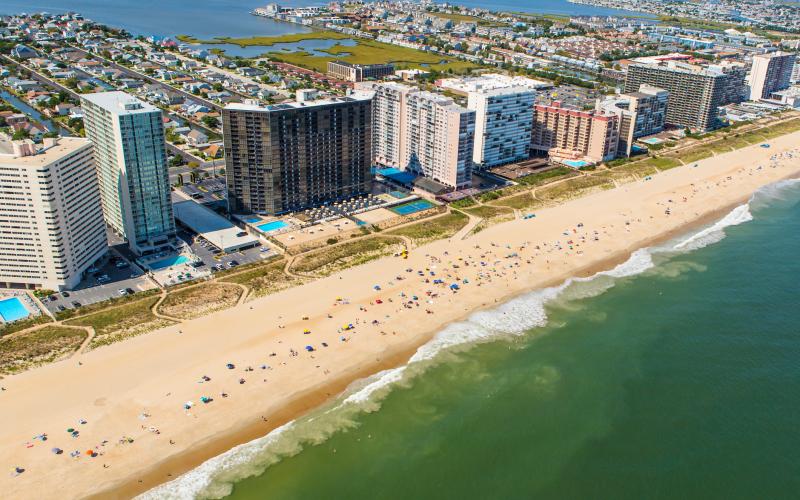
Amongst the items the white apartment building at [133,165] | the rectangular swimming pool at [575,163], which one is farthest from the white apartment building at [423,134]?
the white apartment building at [133,165]

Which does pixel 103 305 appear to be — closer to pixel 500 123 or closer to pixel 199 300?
pixel 199 300

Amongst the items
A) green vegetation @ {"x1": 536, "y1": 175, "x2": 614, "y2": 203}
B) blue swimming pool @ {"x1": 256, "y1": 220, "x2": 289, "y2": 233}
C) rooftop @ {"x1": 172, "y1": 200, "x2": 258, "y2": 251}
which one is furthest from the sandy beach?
blue swimming pool @ {"x1": 256, "y1": 220, "x2": 289, "y2": 233}

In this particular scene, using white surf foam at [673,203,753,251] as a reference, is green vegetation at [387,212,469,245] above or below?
above

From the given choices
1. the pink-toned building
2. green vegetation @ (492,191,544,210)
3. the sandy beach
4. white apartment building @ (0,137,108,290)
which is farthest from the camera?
the pink-toned building

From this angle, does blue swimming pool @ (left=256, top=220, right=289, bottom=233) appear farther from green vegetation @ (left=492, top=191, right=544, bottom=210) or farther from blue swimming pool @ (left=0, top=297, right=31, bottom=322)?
green vegetation @ (left=492, top=191, right=544, bottom=210)

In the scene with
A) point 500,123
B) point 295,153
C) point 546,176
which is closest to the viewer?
point 295,153

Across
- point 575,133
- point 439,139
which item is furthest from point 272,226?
point 575,133
